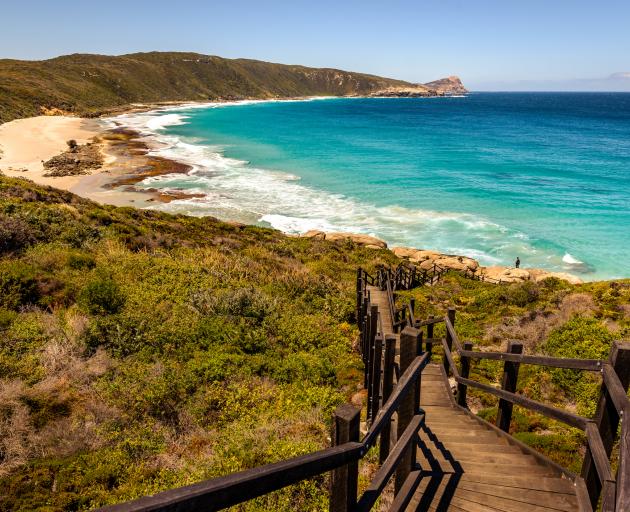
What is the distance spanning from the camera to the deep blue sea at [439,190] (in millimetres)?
29703

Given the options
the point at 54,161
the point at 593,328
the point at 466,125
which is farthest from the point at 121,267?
the point at 466,125

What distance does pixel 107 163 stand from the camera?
50.8 metres

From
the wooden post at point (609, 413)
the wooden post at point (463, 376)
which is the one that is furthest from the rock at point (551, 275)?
the wooden post at point (609, 413)

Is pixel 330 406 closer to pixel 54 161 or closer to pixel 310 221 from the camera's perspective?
pixel 310 221

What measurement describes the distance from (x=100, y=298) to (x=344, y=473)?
9.97 m

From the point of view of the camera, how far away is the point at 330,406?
25.3 ft

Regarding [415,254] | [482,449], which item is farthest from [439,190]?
[482,449]

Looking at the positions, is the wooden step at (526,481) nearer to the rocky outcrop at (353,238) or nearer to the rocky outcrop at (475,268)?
the rocky outcrop at (475,268)

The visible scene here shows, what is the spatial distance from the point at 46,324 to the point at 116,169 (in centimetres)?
4393

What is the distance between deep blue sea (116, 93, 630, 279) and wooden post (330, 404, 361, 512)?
27179mm

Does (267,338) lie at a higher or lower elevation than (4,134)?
lower

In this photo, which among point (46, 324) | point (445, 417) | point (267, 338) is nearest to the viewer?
point (445, 417)

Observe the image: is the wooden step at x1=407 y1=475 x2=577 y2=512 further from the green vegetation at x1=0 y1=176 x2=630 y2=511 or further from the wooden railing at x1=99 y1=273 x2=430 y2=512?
the green vegetation at x1=0 y1=176 x2=630 y2=511

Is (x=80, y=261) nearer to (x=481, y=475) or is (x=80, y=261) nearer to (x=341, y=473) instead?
(x=481, y=475)
